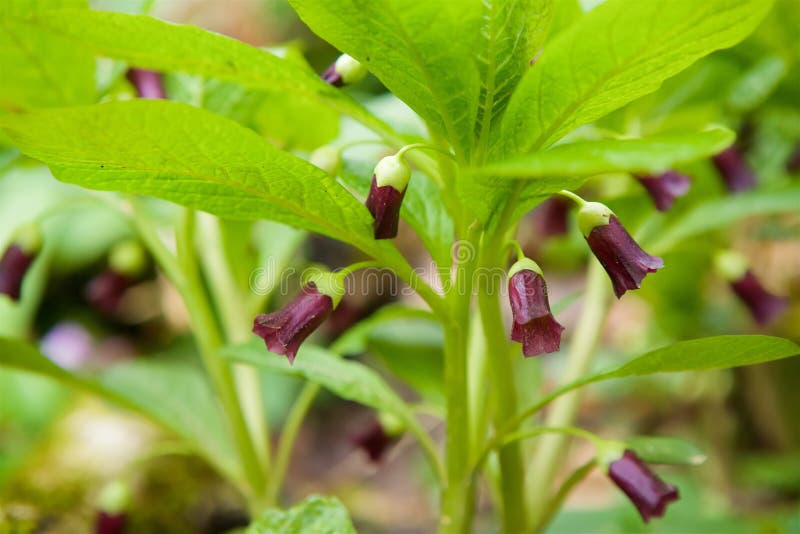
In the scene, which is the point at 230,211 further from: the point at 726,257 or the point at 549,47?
the point at 726,257

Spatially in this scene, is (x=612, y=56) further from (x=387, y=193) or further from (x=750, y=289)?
(x=750, y=289)

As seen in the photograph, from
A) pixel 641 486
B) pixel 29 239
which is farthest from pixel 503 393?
pixel 29 239

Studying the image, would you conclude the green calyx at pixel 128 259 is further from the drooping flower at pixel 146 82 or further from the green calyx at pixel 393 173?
the green calyx at pixel 393 173

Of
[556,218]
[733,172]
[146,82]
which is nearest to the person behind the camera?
[146,82]

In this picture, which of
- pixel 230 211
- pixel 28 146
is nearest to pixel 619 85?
pixel 230 211

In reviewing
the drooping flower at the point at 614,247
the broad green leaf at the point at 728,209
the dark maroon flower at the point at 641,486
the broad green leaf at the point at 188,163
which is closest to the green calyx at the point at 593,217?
the drooping flower at the point at 614,247

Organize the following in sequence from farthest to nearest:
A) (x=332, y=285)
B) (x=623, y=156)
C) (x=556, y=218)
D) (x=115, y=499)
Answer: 1. (x=556, y=218)
2. (x=115, y=499)
3. (x=332, y=285)
4. (x=623, y=156)
